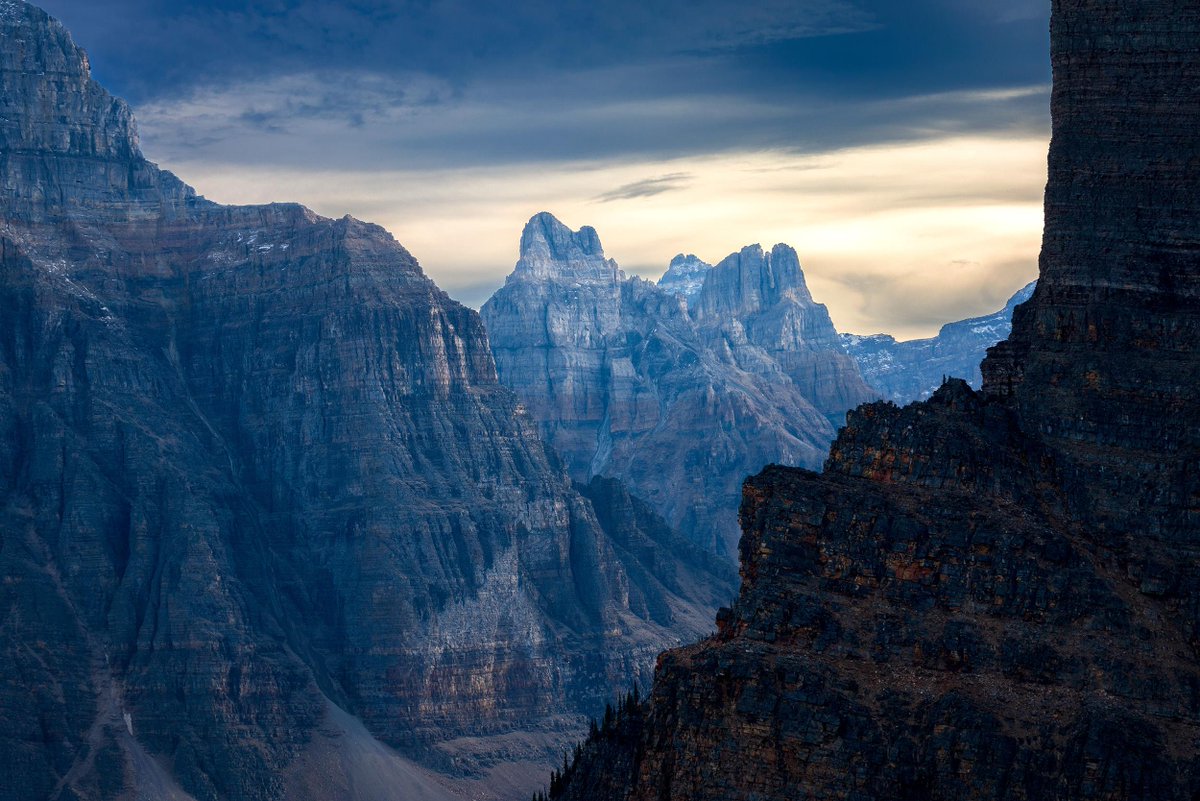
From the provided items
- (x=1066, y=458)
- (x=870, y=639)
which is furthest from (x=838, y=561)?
(x=1066, y=458)

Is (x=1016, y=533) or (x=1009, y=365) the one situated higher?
(x=1009, y=365)

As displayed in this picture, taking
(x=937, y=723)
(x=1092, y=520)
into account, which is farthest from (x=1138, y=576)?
(x=937, y=723)

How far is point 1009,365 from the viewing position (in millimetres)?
165000

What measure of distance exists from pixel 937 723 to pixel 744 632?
13095 mm

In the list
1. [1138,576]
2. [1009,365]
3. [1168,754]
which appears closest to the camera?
[1168,754]

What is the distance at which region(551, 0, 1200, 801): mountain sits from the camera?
463ft

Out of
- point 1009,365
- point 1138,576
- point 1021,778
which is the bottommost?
point 1021,778

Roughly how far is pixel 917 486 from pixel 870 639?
38.7ft

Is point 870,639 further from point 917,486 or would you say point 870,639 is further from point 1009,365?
point 1009,365

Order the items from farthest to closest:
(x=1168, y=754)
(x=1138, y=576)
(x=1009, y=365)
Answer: (x=1009, y=365) → (x=1138, y=576) → (x=1168, y=754)

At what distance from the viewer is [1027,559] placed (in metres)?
148

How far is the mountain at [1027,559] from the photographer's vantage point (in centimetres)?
14125

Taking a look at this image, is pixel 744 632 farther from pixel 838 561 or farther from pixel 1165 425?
pixel 1165 425

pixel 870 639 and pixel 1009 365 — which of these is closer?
pixel 870 639
